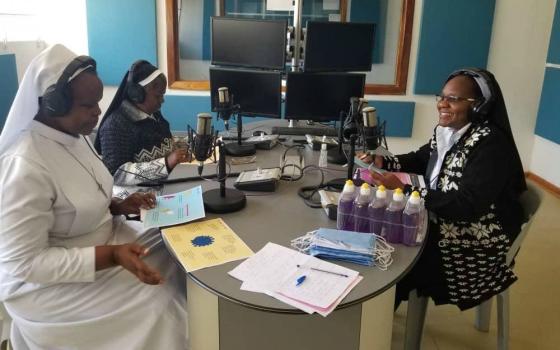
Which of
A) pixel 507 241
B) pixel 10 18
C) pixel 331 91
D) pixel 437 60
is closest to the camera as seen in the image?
pixel 507 241

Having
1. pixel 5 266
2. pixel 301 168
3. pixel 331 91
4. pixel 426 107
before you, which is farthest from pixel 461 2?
pixel 5 266

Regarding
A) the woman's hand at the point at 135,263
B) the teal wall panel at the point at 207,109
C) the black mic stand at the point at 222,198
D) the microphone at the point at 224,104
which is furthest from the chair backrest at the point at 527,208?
the teal wall panel at the point at 207,109

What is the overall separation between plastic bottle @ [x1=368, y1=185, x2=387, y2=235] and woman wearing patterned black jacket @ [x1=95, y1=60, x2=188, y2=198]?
92 cm

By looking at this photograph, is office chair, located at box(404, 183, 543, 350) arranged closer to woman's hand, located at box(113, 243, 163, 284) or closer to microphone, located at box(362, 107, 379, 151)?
microphone, located at box(362, 107, 379, 151)

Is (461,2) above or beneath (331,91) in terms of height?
above

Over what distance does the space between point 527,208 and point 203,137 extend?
122 centimetres

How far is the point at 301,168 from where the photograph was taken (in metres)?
2.03

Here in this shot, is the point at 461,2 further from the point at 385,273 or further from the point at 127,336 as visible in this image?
the point at 127,336

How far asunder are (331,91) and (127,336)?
175 cm

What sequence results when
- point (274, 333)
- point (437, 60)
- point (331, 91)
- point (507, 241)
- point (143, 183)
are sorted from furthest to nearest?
point (437, 60)
point (331, 91)
point (143, 183)
point (507, 241)
point (274, 333)

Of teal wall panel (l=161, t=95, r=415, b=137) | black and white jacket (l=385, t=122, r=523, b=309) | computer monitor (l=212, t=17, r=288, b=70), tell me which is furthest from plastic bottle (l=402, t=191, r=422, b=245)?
teal wall panel (l=161, t=95, r=415, b=137)

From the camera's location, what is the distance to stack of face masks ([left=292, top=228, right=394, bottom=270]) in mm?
1207

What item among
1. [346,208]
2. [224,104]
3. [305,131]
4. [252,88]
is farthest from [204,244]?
[305,131]

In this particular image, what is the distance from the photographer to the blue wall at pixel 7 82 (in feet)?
10.8
